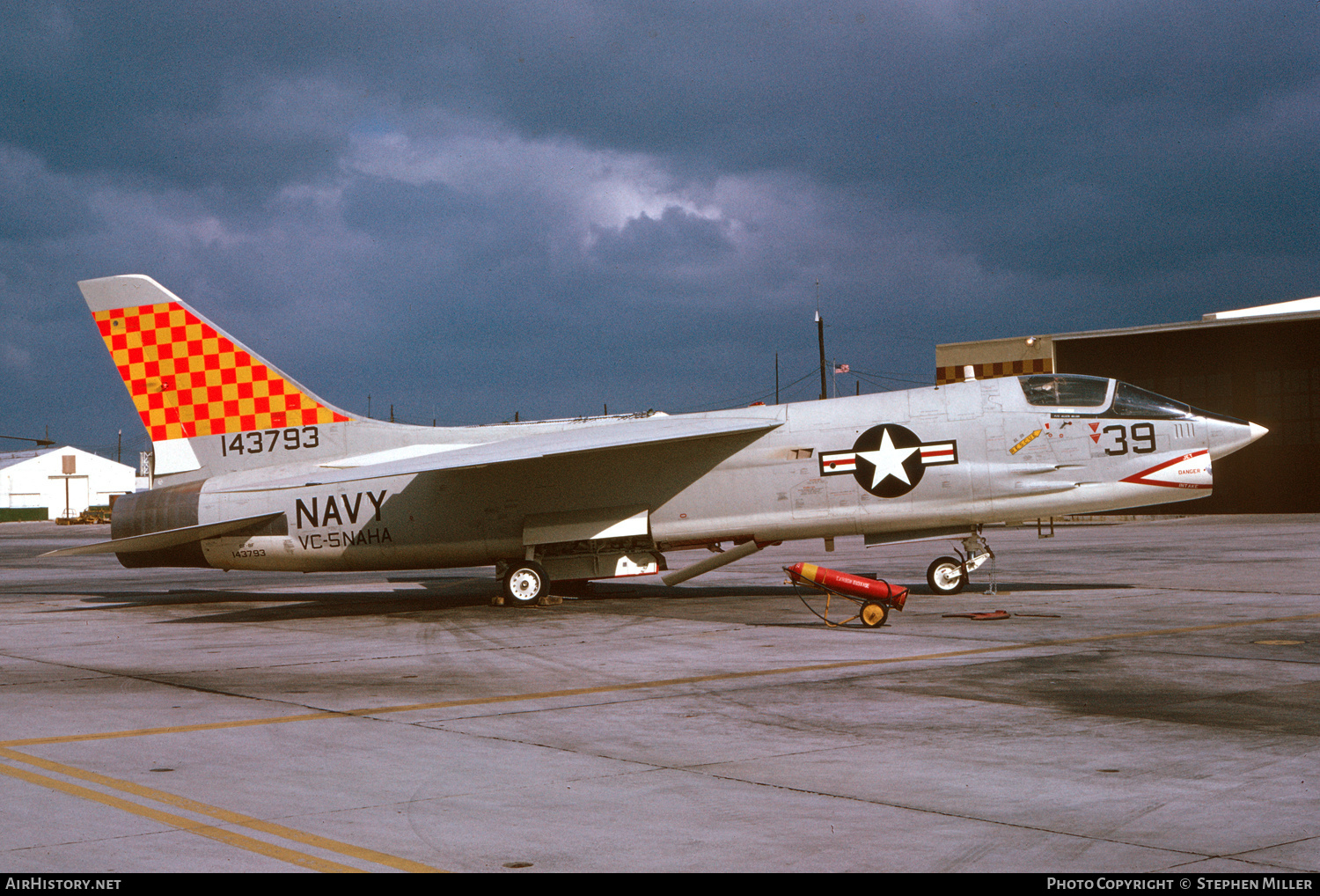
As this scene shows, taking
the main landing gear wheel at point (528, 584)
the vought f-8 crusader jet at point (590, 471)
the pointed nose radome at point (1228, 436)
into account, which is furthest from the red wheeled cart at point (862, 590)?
the pointed nose radome at point (1228, 436)

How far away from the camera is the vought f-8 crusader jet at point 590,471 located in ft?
59.7

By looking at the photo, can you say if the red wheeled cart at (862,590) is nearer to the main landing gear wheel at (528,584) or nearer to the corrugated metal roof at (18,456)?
the main landing gear wheel at (528,584)

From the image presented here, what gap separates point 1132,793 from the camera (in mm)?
6336

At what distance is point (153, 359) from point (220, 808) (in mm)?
16492

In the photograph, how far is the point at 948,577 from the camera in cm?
1877

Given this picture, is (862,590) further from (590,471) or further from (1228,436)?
(1228,436)

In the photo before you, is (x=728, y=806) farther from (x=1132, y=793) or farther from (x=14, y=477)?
(x=14, y=477)

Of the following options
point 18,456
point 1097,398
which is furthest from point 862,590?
point 18,456

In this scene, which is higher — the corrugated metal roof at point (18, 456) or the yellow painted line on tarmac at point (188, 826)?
the corrugated metal roof at point (18, 456)

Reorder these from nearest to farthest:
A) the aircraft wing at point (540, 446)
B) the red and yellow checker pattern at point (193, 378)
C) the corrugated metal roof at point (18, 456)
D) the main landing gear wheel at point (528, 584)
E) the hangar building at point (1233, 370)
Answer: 1. the aircraft wing at point (540, 446)
2. the main landing gear wheel at point (528, 584)
3. the red and yellow checker pattern at point (193, 378)
4. the hangar building at point (1233, 370)
5. the corrugated metal roof at point (18, 456)

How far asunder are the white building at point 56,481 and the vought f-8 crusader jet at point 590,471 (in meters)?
109

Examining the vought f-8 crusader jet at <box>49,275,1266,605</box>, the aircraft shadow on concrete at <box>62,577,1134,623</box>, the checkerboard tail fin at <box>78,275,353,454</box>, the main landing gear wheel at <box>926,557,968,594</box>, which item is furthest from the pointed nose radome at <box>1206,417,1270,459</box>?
the checkerboard tail fin at <box>78,275,353,454</box>

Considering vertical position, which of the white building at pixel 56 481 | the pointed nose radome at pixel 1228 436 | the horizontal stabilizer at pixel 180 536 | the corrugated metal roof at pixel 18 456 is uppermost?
the corrugated metal roof at pixel 18 456
